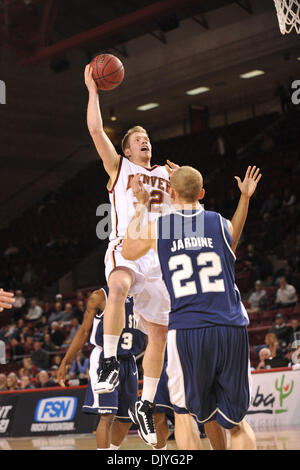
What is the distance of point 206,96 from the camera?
23.3 metres

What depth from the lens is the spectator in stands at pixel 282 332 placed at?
12164 millimetres

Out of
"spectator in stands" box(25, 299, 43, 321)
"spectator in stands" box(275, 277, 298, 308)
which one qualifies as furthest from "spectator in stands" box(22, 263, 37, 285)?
"spectator in stands" box(275, 277, 298, 308)

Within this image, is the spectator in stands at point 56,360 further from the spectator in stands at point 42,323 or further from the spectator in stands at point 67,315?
the spectator in stands at point 42,323

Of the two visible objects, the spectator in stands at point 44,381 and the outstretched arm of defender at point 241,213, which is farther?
the spectator in stands at point 44,381

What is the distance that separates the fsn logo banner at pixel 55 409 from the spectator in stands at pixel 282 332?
3.69 meters

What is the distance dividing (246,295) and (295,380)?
560cm

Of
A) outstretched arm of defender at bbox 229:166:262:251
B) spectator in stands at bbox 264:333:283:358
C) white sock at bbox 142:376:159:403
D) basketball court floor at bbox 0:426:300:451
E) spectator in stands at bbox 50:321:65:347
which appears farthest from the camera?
spectator in stands at bbox 50:321:65:347

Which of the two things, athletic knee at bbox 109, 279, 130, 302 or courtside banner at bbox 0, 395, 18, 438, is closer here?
athletic knee at bbox 109, 279, 130, 302

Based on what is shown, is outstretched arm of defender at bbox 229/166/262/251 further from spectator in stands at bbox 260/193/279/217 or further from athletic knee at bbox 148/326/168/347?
spectator in stands at bbox 260/193/279/217

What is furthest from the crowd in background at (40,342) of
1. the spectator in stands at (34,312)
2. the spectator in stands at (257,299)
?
the spectator in stands at (257,299)

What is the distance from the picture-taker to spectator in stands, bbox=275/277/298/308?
554 inches

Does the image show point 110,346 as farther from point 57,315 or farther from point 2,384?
point 57,315
